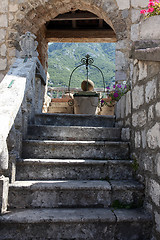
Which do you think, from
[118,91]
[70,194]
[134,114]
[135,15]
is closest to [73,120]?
[134,114]

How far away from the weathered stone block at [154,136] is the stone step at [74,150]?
0.61 metres

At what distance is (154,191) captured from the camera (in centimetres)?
179

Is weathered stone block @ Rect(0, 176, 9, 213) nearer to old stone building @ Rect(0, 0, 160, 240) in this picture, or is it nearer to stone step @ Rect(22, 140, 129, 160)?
old stone building @ Rect(0, 0, 160, 240)

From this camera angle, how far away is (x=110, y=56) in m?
48.3

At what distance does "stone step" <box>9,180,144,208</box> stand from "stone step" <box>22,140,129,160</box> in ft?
1.47

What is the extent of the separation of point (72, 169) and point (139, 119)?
0.86m

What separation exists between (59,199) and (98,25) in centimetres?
703

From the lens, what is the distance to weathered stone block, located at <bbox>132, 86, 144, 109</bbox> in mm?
2197

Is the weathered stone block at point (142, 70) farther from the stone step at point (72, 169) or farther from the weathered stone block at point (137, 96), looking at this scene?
the stone step at point (72, 169)

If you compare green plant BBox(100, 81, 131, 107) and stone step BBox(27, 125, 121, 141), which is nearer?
stone step BBox(27, 125, 121, 141)

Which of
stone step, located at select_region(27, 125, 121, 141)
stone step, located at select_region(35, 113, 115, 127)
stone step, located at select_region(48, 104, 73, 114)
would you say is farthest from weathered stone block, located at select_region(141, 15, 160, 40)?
stone step, located at select_region(48, 104, 73, 114)

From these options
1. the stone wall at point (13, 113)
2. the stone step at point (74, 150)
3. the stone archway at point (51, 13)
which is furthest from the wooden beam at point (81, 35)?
the stone step at point (74, 150)

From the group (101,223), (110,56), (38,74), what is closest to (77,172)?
(101,223)

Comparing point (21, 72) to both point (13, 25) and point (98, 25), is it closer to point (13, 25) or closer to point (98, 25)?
point (13, 25)
